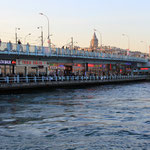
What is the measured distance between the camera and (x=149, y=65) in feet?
361

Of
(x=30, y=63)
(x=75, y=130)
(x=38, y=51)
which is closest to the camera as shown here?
(x=75, y=130)

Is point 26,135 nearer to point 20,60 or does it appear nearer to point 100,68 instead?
point 20,60

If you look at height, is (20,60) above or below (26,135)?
above

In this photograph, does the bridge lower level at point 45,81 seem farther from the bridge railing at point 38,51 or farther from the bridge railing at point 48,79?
the bridge railing at point 38,51

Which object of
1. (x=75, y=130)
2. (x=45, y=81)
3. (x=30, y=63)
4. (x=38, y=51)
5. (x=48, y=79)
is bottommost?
(x=75, y=130)

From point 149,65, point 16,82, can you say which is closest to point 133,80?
point 149,65

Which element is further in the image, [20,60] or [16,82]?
[20,60]

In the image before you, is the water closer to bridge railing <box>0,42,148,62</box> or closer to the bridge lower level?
the bridge lower level

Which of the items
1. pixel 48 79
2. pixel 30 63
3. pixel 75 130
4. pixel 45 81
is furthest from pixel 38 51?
pixel 75 130

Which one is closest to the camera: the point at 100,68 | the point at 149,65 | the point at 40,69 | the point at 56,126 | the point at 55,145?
the point at 55,145

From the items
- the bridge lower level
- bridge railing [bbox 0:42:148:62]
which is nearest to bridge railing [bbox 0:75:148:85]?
the bridge lower level

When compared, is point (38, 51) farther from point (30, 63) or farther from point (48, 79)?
point (48, 79)

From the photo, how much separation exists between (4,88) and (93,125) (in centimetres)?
2503

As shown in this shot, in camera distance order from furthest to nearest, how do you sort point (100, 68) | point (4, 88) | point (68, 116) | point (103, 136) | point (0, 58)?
point (100, 68), point (0, 58), point (4, 88), point (68, 116), point (103, 136)
